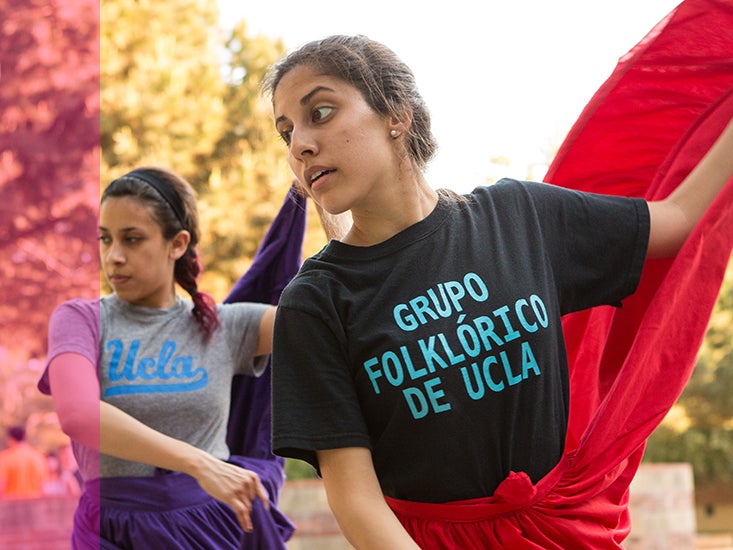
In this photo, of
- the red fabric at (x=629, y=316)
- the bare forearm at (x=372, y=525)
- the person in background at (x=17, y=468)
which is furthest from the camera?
the person in background at (x=17, y=468)

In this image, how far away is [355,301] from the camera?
173 centimetres

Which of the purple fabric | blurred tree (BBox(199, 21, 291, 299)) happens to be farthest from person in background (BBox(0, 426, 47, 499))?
blurred tree (BBox(199, 21, 291, 299))

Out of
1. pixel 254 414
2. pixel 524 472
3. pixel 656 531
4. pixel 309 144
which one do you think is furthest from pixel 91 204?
pixel 656 531

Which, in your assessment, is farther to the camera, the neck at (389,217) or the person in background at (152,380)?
the person in background at (152,380)

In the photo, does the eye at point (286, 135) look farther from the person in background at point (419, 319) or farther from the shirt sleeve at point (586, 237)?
the shirt sleeve at point (586, 237)

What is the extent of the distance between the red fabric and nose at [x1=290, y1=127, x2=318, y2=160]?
608mm

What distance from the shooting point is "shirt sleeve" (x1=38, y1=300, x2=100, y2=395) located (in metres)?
2.71

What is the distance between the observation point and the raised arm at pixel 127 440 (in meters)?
2.48

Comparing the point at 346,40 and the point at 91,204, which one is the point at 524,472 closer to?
the point at 346,40

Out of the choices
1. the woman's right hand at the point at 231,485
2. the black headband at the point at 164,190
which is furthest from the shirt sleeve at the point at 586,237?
the black headband at the point at 164,190

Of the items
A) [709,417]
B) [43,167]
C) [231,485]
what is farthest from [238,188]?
[231,485]

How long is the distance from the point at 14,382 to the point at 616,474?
4.72 feet

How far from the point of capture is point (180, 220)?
308 cm

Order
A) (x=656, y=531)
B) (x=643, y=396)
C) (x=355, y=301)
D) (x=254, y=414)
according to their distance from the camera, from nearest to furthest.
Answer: (x=355, y=301)
(x=643, y=396)
(x=254, y=414)
(x=656, y=531)
